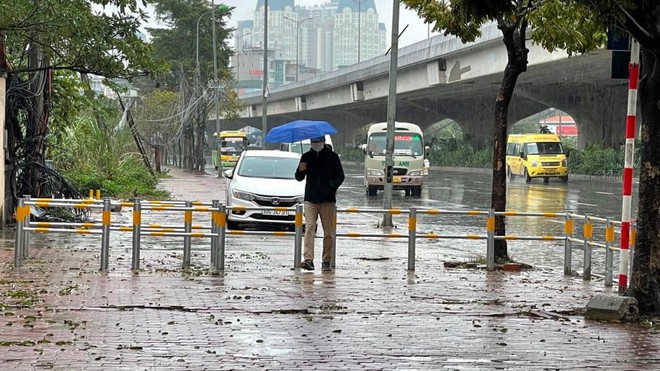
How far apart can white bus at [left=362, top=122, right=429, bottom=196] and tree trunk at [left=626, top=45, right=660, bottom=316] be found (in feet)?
96.5

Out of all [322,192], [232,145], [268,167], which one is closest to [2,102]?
[268,167]

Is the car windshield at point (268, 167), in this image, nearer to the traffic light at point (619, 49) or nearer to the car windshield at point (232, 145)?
the traffic light at point (619, 49)

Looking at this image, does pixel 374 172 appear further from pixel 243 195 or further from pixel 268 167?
pixel 243 195

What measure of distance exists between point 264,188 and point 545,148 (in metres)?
34.0

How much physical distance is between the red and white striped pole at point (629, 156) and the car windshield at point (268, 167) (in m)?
12.6

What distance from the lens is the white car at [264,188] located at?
21594 millimetres

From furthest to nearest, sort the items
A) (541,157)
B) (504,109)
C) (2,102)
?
1. (541,157)
2. (2,102)
3. (504,109)

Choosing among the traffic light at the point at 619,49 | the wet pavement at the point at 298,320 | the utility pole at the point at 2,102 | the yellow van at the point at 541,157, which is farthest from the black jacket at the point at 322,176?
the yellow van at the point at 541,157

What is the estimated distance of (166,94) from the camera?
240ft

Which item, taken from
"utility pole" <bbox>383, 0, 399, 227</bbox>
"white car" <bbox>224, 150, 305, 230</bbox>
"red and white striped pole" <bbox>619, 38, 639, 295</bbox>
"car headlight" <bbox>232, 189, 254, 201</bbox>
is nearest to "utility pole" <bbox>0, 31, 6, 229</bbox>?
"white car" <bbox>224, 150, 305, 230</bbox>

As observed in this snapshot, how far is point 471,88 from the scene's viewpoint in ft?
193

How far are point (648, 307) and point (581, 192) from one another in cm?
3198

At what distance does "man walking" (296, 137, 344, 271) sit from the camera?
14781 mm

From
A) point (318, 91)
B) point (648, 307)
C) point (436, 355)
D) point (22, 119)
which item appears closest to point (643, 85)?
point (648, 307)
